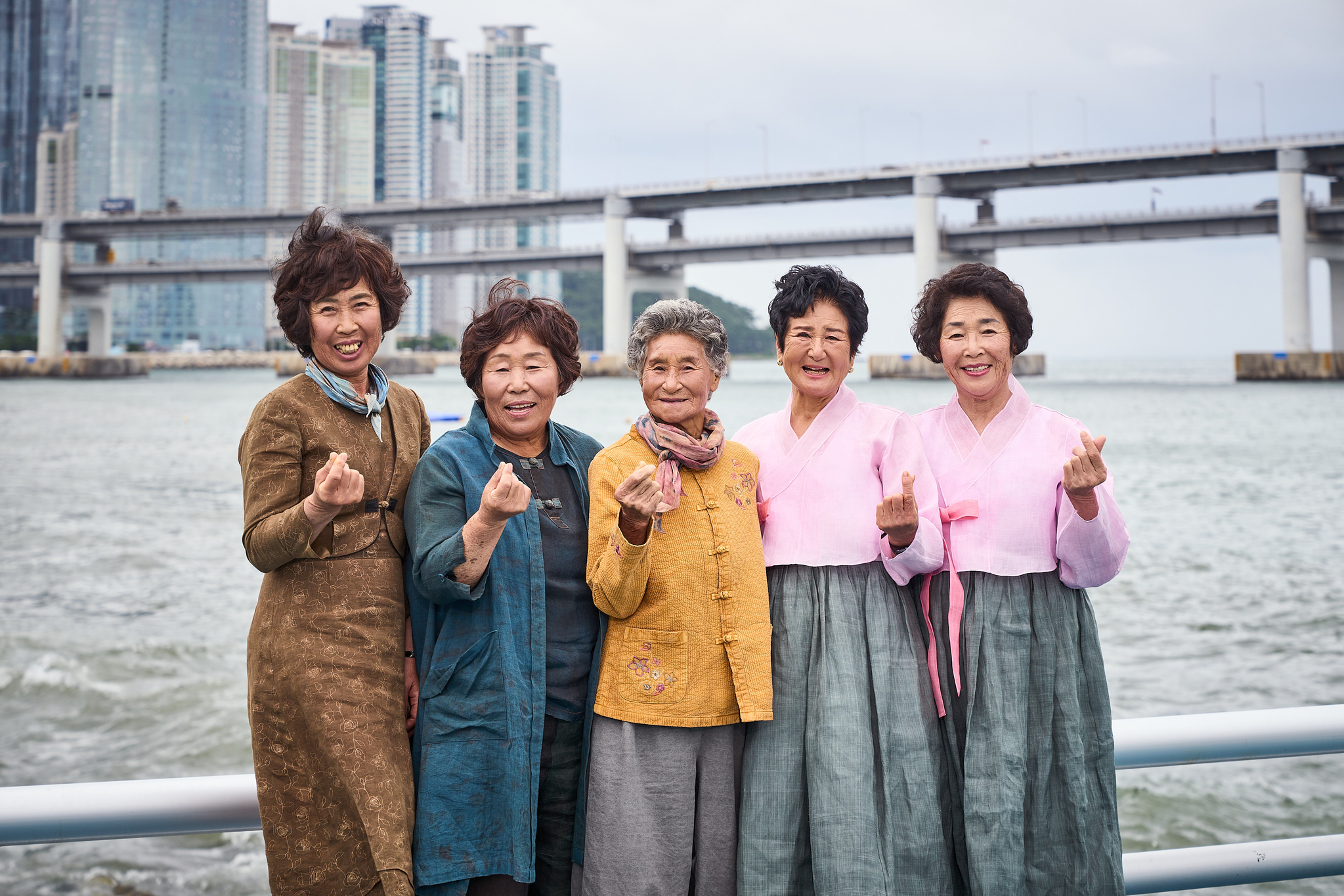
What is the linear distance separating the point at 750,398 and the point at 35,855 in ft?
132

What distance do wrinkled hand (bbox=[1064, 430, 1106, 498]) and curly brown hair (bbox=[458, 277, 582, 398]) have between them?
3.92 feet

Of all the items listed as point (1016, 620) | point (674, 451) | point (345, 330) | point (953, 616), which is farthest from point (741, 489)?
point (345, 330)

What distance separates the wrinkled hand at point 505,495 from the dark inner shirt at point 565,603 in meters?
0.28

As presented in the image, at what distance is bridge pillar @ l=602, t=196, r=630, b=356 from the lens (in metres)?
50.8

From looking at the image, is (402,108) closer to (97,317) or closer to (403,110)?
(403,110)

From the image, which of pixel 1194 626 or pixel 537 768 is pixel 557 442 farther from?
pixel 1194 626

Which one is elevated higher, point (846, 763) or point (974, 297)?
point (974, 297)

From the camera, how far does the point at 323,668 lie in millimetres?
2246

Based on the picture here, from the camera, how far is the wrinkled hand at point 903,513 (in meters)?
2.34

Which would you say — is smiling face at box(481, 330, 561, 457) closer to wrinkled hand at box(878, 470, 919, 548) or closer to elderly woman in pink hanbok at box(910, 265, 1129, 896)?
wrinkled hand at box(878, 470, 919, 548)

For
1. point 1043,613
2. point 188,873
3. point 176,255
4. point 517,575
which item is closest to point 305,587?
point 517,575

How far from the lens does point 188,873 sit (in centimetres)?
516

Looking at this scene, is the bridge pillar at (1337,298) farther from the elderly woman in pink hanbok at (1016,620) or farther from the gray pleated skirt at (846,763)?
the gray pleated skirt at (846,763)

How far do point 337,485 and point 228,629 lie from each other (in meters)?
9.51
